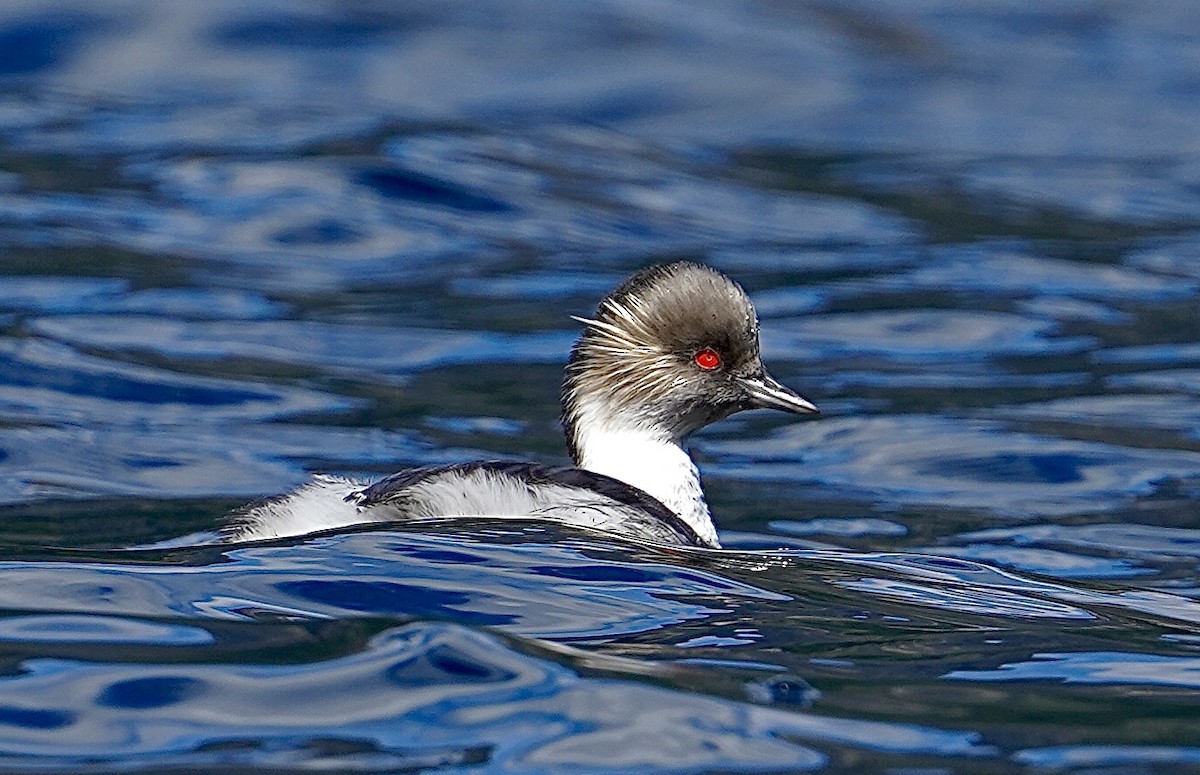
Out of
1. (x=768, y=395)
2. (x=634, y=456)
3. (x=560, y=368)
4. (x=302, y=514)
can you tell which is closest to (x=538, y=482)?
(x=302, y=514)

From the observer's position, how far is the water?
4.78 meters

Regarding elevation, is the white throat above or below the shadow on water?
above

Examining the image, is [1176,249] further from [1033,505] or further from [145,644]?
[145,644]

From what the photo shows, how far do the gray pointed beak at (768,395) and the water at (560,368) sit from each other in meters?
0.59

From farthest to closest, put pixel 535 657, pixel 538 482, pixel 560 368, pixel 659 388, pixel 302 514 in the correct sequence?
pixel 560 368 < pixel 659 388 < pixel 302 514 < pixel 538 482 < pixel 535 657

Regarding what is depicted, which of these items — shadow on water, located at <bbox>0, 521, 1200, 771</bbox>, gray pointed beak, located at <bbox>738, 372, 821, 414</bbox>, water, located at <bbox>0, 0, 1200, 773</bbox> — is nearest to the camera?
shadow on water, located at <bbox>0, 521, 1200, 771</bbox>

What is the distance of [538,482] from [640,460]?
120cm

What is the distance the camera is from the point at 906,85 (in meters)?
18.9

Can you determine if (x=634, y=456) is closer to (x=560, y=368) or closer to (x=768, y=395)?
(x=768, y=395)

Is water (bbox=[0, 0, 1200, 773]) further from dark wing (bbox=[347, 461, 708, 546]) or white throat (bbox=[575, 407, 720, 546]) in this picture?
white throat (bbox=[575, 407, 720, 546])

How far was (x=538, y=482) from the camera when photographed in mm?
6023

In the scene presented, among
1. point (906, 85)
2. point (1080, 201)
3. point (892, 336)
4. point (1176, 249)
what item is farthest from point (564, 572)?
point (906, 85)

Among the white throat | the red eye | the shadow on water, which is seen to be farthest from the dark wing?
the red eye

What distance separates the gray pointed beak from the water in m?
0.59
